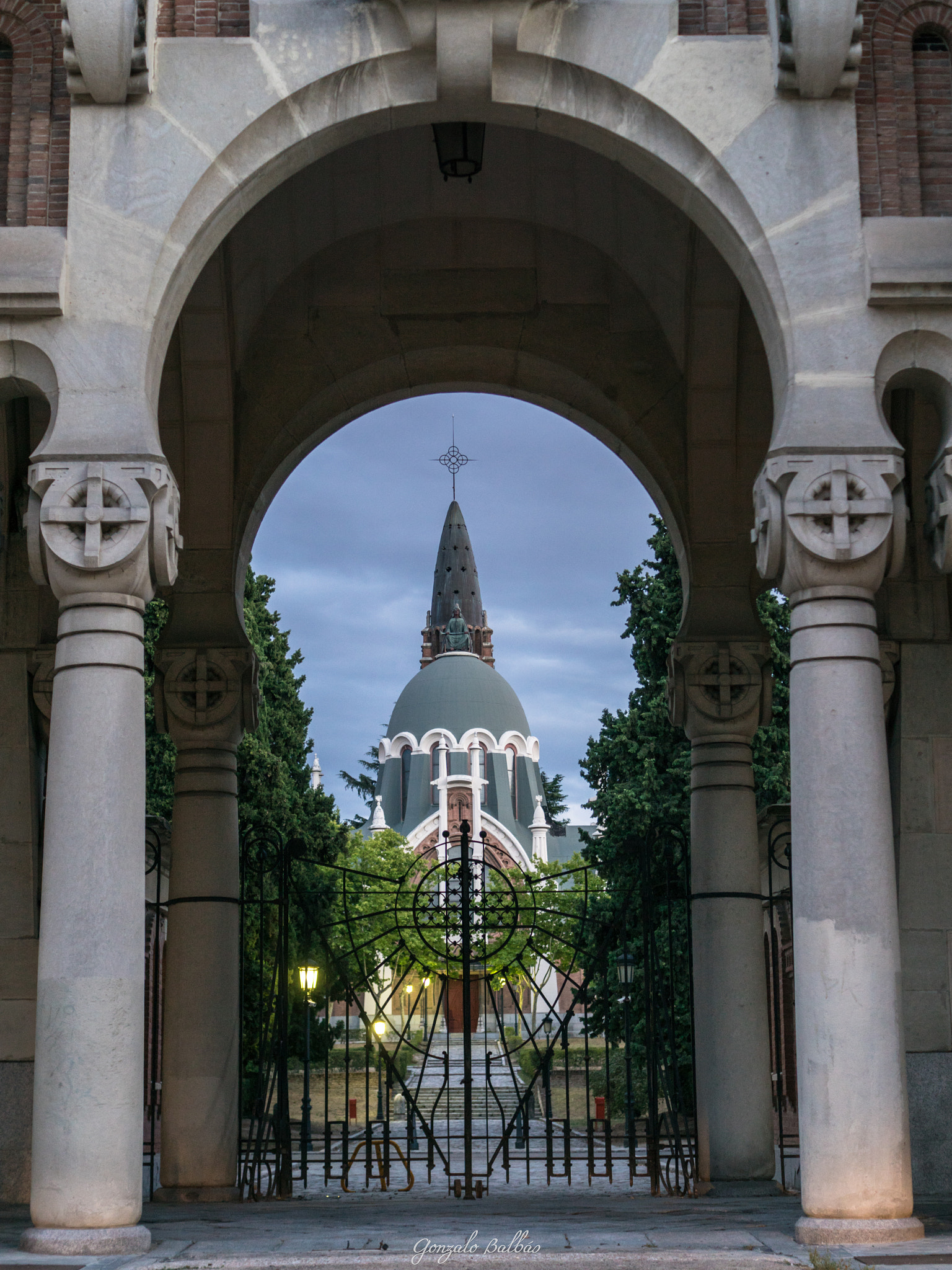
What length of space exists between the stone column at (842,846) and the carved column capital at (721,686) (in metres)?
4.68

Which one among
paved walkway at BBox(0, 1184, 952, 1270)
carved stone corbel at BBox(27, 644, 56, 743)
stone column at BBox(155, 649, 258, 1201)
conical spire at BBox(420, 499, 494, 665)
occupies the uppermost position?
conical spire at BBox(420, 499, 494, 665)

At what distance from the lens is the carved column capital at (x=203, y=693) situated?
13883 mm

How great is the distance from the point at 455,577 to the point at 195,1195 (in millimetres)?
121874

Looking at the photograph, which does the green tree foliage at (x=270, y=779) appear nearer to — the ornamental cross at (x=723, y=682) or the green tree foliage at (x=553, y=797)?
the ornamental cross at (x=723, y=682)

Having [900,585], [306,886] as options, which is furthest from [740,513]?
[306,886]

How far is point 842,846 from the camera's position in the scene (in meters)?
8.70

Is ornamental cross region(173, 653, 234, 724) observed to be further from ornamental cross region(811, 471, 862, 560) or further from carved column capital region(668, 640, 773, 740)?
ornamental cross region(811, 471, 862, 560)

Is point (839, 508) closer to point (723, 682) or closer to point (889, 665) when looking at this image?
point (889, 665)

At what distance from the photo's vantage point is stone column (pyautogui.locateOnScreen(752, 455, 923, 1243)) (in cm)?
834

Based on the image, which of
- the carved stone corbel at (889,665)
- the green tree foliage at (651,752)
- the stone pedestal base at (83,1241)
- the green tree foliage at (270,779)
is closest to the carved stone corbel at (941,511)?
the carved stone corbel at (889,665)

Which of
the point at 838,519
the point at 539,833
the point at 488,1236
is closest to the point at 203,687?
the point at 488,1236

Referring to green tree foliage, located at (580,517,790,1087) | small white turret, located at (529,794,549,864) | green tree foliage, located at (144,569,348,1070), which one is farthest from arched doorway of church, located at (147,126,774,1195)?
small white turret, located at (529,794,549,864)

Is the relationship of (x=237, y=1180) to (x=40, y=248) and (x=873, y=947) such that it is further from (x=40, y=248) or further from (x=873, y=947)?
(x=40, y=248)

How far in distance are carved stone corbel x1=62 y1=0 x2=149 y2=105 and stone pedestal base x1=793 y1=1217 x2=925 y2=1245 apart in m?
7.59
